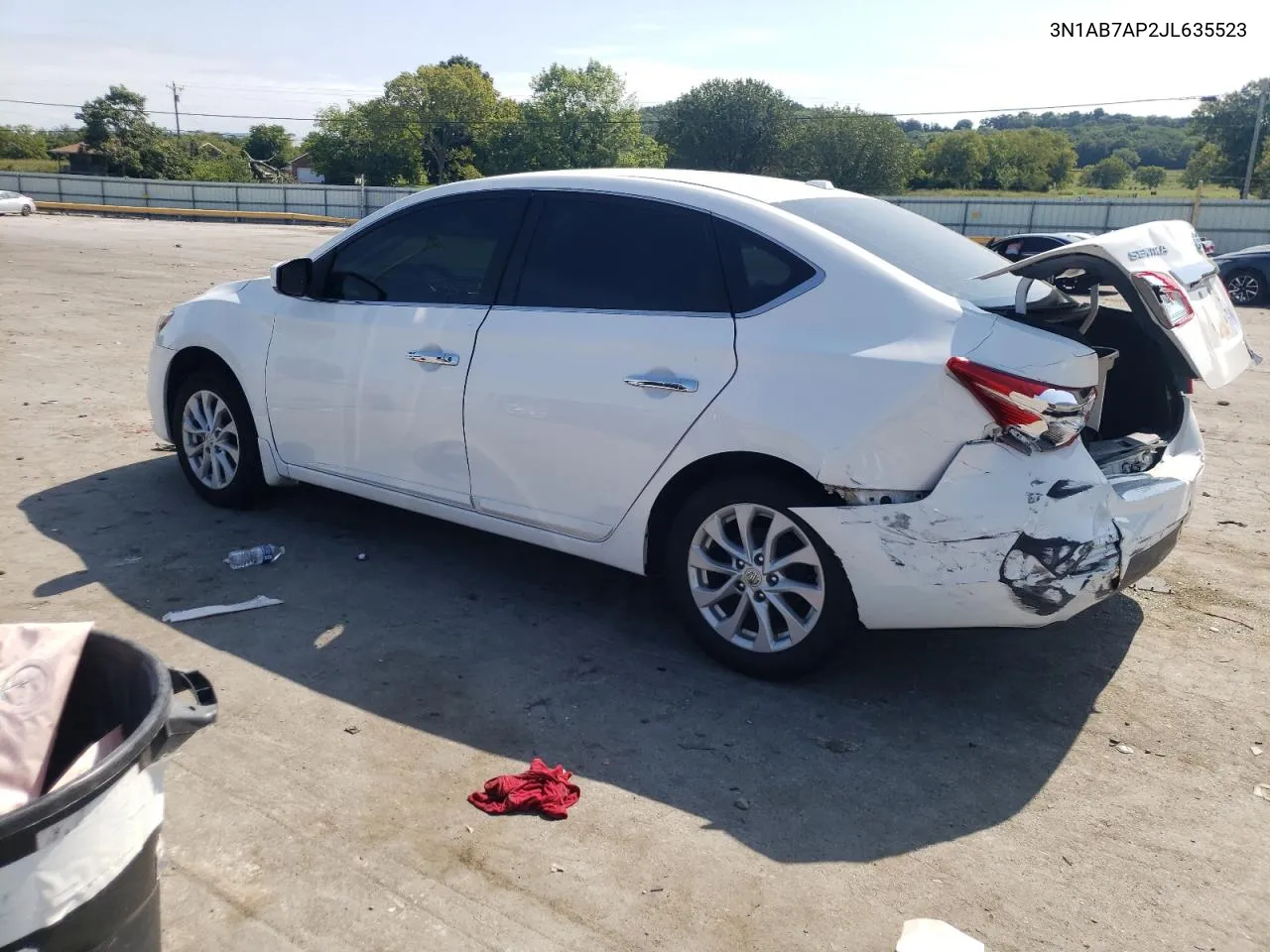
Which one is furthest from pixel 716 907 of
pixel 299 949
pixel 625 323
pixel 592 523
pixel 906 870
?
pixel 625 323

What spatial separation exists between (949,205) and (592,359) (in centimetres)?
4130

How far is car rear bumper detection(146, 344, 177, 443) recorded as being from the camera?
231 inches

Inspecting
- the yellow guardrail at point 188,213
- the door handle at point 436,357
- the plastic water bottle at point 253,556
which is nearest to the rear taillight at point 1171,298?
the door handle at point 436,357

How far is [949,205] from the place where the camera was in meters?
42.2

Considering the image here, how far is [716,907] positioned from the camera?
2.82 metres

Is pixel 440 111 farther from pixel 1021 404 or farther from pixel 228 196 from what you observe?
pixel 1021 404

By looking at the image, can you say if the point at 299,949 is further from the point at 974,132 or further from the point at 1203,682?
the point at 974,132

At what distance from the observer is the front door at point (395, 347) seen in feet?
15.2

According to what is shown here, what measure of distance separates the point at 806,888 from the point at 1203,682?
2170 millimetres

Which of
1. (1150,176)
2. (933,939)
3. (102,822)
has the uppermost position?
(1150,176)

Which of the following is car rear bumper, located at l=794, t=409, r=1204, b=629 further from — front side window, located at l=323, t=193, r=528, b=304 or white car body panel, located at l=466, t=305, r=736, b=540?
front side window, located at l=323, t=193, r=528, b=304

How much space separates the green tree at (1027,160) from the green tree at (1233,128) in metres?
27.2

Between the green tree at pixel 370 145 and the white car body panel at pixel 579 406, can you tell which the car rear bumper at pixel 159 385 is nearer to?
the white car body panel at pixel 579 406

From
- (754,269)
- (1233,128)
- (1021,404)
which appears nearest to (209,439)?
(754,269)
